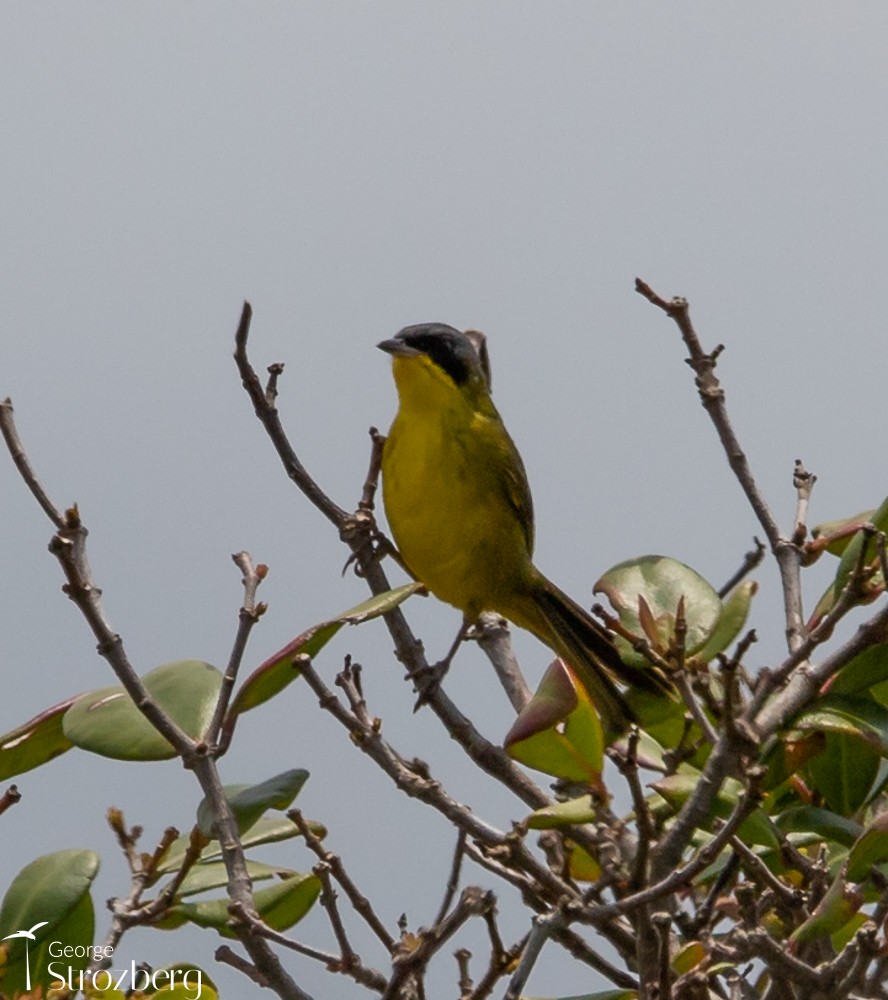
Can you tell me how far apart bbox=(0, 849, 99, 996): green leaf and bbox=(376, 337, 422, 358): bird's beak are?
214cm

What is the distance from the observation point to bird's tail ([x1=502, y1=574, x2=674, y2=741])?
295 centimetres

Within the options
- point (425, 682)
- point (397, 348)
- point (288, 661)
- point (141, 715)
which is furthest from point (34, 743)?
point (397, 348)

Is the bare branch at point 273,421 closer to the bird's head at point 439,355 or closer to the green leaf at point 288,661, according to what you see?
the green leaf at point 288,661

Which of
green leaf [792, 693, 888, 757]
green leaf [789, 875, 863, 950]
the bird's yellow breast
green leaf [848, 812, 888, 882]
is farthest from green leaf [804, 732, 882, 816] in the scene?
the bird's yellow breast

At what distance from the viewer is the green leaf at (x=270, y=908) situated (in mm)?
2736

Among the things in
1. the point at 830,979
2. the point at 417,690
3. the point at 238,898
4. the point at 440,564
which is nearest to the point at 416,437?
the point at 440,564

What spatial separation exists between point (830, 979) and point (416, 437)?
7.69 feet

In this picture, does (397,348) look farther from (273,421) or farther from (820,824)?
(820,824)

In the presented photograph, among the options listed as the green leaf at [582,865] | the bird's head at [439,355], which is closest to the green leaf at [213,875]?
the green leaf at [582,865]

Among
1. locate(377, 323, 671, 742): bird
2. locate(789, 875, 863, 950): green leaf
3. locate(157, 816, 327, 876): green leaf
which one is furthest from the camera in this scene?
locate(377, 323, 671, 742): bird

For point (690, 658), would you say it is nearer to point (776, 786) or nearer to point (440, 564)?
point (776, 786)

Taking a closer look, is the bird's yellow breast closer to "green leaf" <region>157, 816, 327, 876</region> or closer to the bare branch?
the bare branch

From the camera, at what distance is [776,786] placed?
266 centimetres

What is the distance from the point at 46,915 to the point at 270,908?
0.44m
